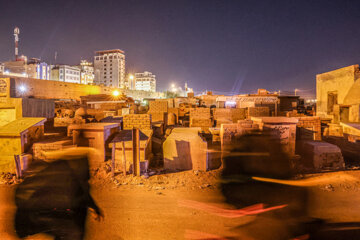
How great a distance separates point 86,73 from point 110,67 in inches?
324

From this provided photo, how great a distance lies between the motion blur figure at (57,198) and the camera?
329 centimetres

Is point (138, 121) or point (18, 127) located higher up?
point (138, 121)

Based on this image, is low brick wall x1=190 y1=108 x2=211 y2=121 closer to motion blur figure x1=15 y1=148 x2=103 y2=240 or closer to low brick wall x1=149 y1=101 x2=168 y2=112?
low brick wall x1=149 y1=101 x2=168 y2=112

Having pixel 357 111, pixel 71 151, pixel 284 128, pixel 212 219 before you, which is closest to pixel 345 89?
pixel 357 111

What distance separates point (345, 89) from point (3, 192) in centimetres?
1883

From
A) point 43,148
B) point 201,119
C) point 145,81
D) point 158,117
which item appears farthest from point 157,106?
point 145,81

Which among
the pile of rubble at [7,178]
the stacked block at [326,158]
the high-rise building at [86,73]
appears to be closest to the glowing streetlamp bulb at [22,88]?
the pile of rubble at [7,178]

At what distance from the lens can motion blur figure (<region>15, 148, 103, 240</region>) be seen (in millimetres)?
3289

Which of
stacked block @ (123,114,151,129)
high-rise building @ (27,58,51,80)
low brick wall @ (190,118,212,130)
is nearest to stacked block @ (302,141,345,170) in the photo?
low brick wall @ (190,118,212,130)

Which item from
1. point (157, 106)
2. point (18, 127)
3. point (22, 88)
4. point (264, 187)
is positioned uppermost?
point (22, 88)

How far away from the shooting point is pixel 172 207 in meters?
3.79

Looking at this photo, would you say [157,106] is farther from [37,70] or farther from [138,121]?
[37,70]

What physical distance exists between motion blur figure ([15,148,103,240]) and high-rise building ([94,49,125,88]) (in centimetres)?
6727

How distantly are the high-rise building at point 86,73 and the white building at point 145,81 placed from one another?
63.7 ft
